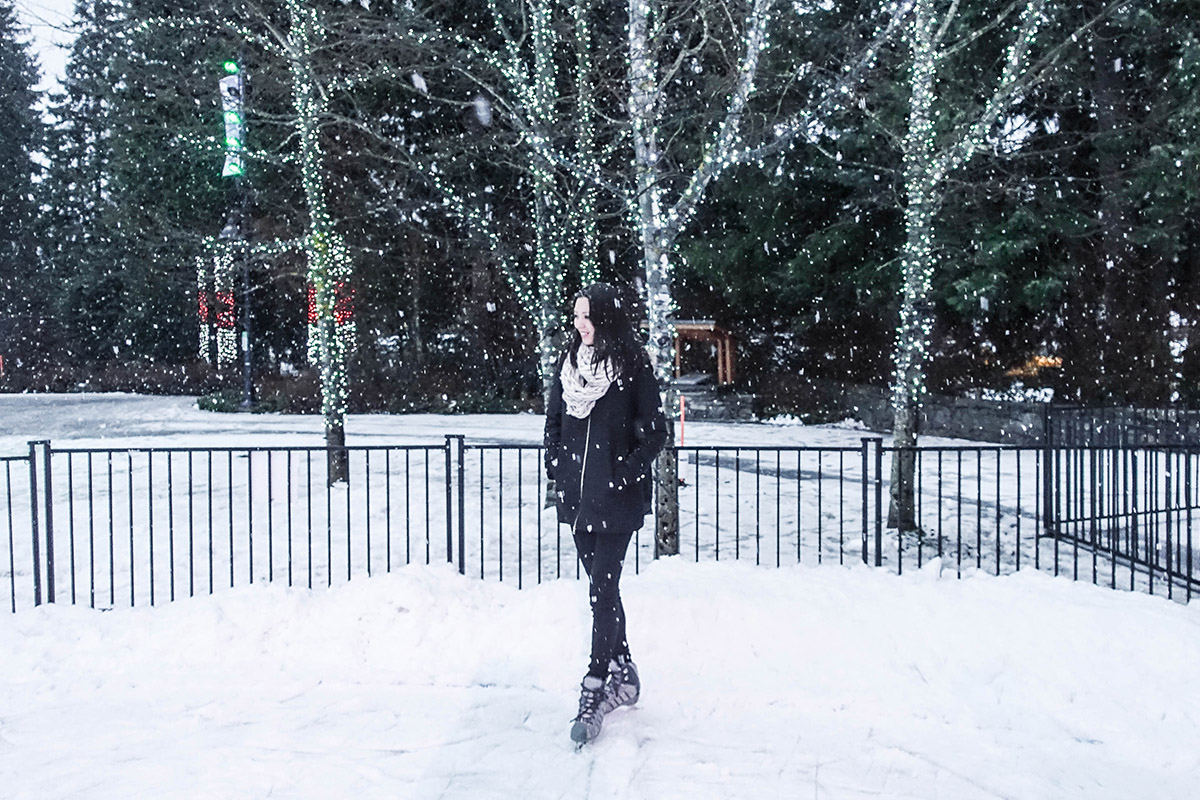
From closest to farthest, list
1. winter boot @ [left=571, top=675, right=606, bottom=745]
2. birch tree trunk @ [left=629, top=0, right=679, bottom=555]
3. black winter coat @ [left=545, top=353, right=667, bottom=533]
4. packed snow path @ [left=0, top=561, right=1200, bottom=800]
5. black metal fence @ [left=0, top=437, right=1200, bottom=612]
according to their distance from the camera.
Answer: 1. packed snow path @ [left=0, top=561, right=1200, bottom=800]
2. winter boot @ [left=571, top=675, right=606, bottom=745]
3. black winter coat @ [left=545, top=353, right=667, bottom=533]
4. black metal fence @ [left=0, top=437, right=1200, bottom=612]
5. birch tree trunk @ [left=629, top=0, right=679, bottom=555]

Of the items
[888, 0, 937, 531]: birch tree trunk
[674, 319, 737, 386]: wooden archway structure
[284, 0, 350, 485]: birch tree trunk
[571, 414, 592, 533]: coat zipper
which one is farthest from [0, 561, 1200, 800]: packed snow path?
[674, 319, 737, 386]: wooden archway structure

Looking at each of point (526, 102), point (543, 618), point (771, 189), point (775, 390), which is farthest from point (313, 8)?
point (775, 390)

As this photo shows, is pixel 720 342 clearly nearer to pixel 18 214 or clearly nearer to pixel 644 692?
pixel 644 692

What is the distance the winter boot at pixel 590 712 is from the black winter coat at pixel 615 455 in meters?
0.77

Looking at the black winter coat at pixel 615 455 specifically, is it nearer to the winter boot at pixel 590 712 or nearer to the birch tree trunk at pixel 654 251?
the winter boot at pixel 590 712

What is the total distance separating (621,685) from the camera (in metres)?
4.64

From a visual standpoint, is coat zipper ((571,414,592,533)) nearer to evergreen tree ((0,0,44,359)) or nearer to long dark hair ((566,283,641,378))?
long dark hair ((566,283,641,378))

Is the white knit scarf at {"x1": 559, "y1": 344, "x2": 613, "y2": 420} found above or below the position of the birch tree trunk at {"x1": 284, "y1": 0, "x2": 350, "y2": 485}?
below

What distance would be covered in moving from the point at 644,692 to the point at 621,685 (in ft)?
1.26

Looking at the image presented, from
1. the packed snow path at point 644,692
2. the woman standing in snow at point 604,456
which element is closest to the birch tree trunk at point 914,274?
the packed snow path at point 644,692

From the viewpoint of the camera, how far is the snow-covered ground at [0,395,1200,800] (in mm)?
4035

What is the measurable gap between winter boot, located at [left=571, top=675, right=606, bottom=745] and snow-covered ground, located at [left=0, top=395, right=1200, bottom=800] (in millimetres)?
109

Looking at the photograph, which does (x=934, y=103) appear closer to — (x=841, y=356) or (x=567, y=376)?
(x=841, y=356)

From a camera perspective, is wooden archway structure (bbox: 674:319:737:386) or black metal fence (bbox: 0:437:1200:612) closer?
black metal fence (bbox: 0:437:1200:612)
